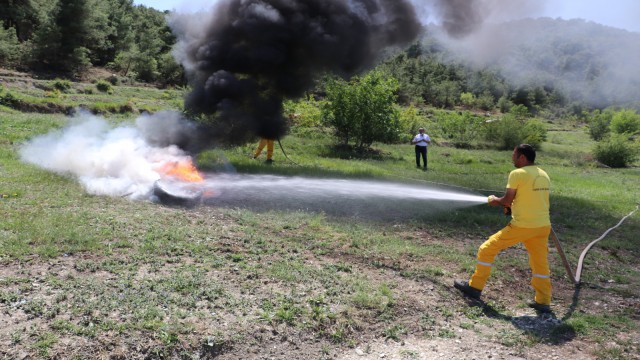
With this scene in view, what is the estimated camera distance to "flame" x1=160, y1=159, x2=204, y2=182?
1052 centimetres

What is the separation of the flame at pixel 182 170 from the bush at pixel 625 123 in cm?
4291

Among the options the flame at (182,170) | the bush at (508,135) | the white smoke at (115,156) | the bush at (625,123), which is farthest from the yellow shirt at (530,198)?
the bush at (625,123)

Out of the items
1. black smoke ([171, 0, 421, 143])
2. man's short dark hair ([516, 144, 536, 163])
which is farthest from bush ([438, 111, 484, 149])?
man's short dark hair ([516, 144, 536, 163])

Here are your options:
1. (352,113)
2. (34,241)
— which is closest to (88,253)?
(34,241)

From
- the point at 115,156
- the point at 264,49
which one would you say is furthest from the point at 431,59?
the point at 115,156

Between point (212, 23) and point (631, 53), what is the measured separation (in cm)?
5001

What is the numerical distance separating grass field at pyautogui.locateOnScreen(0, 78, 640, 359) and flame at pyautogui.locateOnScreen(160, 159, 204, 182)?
5.41ft

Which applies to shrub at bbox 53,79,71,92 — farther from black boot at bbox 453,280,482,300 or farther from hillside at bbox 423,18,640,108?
hillside at bbox 423,18,640,108

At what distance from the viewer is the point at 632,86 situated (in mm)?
54875

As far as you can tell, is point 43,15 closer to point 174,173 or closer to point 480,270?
point 174,173

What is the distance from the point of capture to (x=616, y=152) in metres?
26.0

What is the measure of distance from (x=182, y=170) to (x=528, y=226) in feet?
25.1

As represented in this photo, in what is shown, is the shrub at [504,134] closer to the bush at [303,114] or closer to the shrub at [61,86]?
the bush at [303,114]

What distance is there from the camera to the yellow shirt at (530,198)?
5992mm
